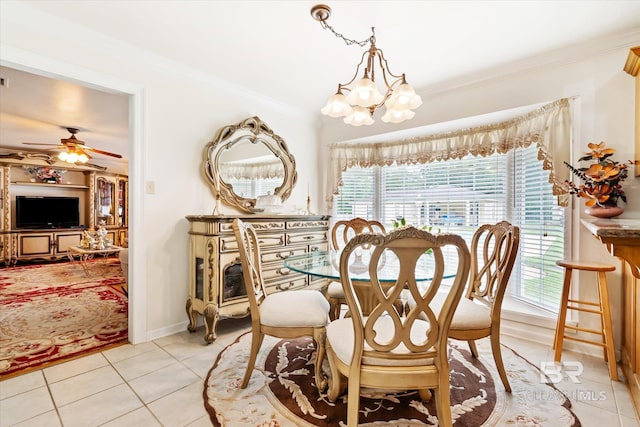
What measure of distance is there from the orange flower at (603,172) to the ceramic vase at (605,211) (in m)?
0.22

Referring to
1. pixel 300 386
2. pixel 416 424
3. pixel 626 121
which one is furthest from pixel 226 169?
pixel 626 121

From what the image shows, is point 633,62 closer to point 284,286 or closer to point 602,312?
point 602,312

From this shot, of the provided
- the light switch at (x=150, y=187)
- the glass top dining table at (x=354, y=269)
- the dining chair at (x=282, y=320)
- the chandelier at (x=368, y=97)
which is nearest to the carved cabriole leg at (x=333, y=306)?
the glass top dining table at (x=354, y=269)

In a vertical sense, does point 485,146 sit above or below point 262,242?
above

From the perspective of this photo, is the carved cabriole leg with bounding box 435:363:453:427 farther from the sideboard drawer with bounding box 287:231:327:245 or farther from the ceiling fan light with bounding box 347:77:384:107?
the sideboard drawer with bounding box 287:231:327:245

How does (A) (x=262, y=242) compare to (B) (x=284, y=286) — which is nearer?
(A) (x=262, y=242)

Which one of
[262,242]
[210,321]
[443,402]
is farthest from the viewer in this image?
[262,242]

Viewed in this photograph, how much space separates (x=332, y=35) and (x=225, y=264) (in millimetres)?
2075

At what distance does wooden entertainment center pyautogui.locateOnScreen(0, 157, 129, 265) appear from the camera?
599 centimetres

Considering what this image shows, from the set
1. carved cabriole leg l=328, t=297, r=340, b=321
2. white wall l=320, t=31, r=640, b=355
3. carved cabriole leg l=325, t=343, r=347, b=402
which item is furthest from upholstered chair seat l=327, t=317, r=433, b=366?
white wall l=320, t=31, r=640, b=355

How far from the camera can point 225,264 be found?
8.57 feet

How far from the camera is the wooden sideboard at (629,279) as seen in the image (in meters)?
1.20

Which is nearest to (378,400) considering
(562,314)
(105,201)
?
(562,314)

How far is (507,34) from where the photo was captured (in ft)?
7.29
